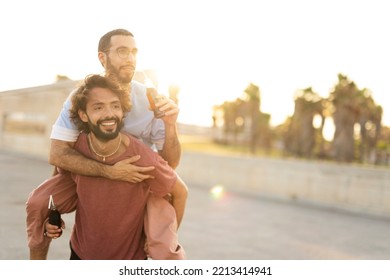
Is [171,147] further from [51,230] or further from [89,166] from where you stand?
[51,230]

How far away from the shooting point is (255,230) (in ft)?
28.2

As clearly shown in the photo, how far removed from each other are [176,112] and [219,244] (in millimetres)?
4998

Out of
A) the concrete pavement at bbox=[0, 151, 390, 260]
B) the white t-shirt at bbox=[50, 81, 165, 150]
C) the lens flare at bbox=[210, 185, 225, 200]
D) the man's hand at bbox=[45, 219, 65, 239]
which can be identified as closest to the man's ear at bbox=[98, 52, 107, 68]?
the white t-shirt at bbox=[50, 81, 165, 150]

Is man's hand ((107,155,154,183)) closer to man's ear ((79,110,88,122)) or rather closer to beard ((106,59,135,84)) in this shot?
man's ear ((79,110,88,122))

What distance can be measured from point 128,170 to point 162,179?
0.58 ft

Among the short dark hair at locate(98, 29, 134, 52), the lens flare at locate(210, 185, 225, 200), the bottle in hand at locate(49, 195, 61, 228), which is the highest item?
the short dark hair at locate(98, 29, 134, 52)

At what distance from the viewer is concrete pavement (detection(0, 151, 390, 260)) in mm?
6664

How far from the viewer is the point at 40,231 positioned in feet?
8.52

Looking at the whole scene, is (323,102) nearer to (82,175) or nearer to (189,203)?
(189,203)

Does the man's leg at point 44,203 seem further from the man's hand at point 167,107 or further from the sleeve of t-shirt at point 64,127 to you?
the man's hand at point 167,107

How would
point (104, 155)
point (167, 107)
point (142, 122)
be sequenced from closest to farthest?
point (167, 107) → point (104, 155) → point (142, 122)

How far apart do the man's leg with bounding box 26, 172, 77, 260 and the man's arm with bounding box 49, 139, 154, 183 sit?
0.19 meters

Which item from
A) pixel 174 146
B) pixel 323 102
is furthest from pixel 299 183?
pixel 323 102

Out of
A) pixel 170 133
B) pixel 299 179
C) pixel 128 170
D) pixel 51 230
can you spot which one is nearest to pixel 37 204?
pixel 51 230
